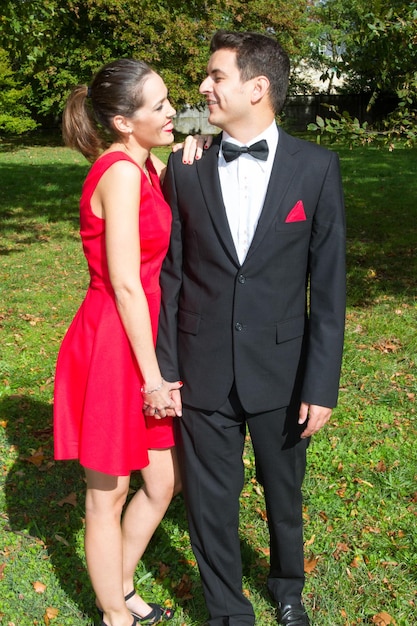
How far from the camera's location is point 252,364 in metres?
3.13

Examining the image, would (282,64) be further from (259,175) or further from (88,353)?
(88,353)

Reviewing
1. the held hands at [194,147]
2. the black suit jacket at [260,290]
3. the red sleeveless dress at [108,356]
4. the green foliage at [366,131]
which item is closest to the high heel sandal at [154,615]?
the red sleeveless dress at [108,356]

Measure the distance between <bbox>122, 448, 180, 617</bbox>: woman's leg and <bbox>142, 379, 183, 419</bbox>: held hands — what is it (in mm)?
263

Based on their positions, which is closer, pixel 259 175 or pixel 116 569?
pixel 259 175

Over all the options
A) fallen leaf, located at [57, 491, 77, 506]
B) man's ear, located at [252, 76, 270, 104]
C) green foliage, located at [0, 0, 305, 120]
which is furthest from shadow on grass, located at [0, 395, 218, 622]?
green foliage, located at [0, 0, 305, 120]

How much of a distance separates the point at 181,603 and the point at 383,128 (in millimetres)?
5606

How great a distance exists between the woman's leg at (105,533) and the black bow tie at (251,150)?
1.44 m

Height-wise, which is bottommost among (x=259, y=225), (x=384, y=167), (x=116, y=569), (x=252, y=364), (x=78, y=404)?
(x=384, y=167)

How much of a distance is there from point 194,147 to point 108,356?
956 millimetres

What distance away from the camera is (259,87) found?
9.68 feet

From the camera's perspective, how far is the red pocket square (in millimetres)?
2988

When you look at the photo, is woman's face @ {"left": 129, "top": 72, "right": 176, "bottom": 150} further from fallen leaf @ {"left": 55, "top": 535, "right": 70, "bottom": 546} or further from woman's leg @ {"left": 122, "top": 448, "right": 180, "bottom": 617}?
fallen leaf @ {"left": 55, "top": 535, "right": 70, "bottom": 546}

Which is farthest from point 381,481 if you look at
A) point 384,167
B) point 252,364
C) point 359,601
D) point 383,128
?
point 384,167

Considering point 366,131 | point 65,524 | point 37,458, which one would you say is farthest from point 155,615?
point 366,131
